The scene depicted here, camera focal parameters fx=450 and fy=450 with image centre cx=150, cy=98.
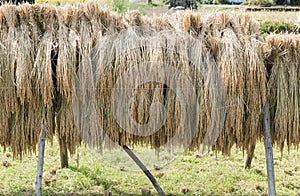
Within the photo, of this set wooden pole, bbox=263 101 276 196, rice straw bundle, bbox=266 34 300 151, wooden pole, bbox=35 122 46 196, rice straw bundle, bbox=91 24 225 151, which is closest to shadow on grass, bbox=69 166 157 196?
wooden pole, bbox=35 122 46 196

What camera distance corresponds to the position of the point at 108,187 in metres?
4.24

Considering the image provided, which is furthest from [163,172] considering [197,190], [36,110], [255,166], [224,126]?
[36,110]

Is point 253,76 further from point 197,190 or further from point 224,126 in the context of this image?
point 197,190

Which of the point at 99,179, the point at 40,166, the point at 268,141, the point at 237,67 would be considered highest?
the point at 237,67

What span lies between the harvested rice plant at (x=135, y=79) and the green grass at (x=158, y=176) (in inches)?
44.2

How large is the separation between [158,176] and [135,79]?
168 cm

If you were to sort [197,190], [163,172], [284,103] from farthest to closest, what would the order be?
1. [163,172]
2. [197,190]
3. [284,103]

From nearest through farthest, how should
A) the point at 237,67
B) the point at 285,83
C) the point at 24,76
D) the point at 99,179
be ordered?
1. the point at 24,76
2. the point at 237,67
3. the point at 285,83
4. the point at 99,179

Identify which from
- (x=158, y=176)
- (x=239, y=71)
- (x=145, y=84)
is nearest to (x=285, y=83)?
(x=239, y=71)

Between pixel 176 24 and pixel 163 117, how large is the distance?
689mm

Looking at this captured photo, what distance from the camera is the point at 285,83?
3.18 meters

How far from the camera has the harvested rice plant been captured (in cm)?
302

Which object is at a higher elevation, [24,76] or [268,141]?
[24,76]

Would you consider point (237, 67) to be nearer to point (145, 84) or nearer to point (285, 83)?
point (285, 83)
